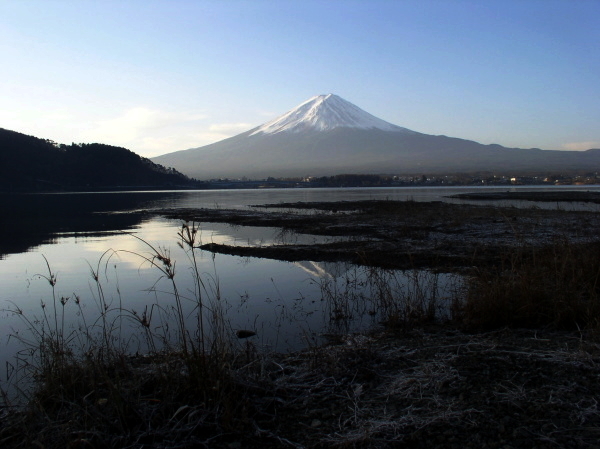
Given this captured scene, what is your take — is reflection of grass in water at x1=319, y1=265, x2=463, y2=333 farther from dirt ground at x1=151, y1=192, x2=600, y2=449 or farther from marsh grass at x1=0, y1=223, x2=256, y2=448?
marsh grass at x1=0, y1=223, x2=256, y2=448

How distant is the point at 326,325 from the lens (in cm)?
640

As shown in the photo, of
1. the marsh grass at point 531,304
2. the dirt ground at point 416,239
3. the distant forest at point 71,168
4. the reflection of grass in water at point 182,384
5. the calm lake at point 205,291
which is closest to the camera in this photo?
the reflection of grass in water at point 182,384

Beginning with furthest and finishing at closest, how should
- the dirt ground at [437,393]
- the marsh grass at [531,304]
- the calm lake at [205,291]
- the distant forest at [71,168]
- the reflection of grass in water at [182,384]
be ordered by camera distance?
the distant forest at [71,168], the calm lake at [205,291], the marsh grass at [531,304], the reflection of grass in water at [182,384], the dirt ground at [437,393]

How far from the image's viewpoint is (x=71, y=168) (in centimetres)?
10331

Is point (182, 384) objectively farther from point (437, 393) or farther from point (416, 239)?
point (416, 239)

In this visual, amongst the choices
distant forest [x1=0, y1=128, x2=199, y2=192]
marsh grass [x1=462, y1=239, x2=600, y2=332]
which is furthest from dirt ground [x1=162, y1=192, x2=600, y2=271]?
distant forest [x1=0, y1=128, x2=199, y2=192]

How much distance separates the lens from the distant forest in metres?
92.6

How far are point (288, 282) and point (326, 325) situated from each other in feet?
10.7

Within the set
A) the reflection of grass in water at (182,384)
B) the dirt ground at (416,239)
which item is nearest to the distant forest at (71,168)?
the dirt ground at (416,239)

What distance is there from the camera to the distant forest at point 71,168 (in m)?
92.6

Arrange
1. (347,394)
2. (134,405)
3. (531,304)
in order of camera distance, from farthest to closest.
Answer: (531,304) → (347,394) → (134,405)

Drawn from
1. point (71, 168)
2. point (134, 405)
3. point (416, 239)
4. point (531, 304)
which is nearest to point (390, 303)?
point (531, 304)

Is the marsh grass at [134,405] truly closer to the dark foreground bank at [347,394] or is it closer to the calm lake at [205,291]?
the dark foreground bank at [347,394]

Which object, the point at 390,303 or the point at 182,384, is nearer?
the point at 182,384
